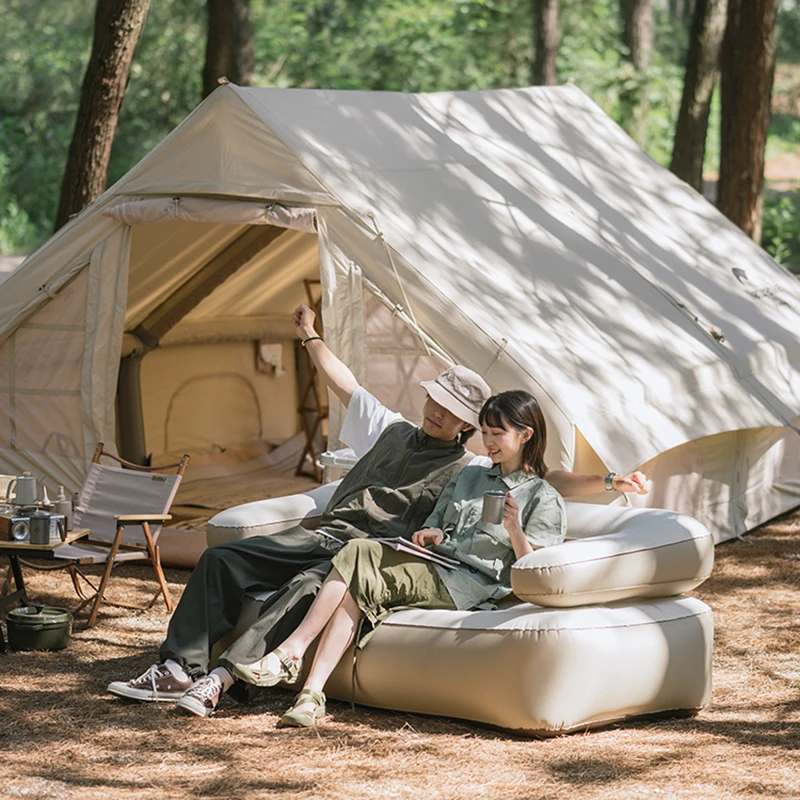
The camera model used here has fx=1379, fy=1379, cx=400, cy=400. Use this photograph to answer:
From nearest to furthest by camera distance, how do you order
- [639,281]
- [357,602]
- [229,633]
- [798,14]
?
[357,602] → [229,633] → [639,281] → [798,14]

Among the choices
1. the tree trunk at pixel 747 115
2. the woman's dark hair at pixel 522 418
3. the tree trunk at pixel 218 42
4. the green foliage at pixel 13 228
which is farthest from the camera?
the green foliage at pixel 13 228

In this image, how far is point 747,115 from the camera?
905 cm

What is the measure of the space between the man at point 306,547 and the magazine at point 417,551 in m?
0.22

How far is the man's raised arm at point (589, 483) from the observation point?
399 cm

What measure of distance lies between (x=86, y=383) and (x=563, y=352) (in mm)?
2109

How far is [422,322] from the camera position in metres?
5.52

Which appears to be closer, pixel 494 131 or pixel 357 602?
pixel 357 602

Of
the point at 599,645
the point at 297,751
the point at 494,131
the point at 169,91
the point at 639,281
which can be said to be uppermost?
the point at 169,91

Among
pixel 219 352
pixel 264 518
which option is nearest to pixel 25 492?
pixel 264 518

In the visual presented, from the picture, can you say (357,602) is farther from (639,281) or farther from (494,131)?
(494,131)

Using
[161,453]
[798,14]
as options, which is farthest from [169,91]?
[161,453]

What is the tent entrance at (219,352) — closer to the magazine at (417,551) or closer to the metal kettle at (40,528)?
the metal kettle at (40,528)

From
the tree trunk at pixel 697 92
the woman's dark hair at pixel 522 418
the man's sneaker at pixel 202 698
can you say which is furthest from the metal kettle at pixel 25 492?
the tree trunk at pixel 697 92

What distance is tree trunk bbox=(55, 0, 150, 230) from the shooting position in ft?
23.5
